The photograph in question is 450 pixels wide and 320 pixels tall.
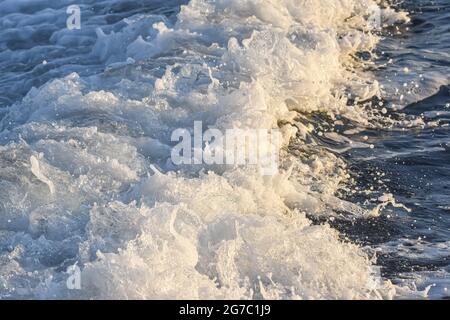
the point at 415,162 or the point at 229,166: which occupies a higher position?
the point at 229,166

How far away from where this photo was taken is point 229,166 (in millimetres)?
5832

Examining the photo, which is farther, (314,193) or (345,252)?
(314,193)

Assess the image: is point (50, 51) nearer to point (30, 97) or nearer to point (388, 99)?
point (30, 97)

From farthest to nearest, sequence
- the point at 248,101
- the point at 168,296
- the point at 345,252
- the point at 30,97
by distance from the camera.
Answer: the point at 30,97 → the point at 248,101 → the point at 345,252 → the point at 168,296

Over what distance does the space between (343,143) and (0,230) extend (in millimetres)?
3021

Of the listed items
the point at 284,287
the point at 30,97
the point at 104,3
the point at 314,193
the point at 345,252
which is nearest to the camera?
the point at 284,287

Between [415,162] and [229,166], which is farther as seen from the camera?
[415,162]

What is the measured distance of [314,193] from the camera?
19.1 feet

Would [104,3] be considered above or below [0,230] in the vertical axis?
below

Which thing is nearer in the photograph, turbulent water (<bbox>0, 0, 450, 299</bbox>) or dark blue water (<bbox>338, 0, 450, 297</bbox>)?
turbulent water (<bbox>0, 0, 450, 299</bbox>)

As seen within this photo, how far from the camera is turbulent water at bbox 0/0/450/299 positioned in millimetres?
4641

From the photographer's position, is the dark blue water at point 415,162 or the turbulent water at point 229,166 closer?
the turbulent water at point 229,166

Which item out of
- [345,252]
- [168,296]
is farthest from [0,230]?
[345,252]

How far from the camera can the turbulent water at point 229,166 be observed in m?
4.64
